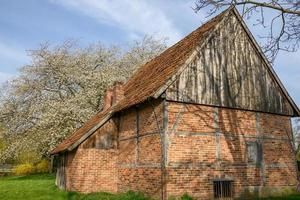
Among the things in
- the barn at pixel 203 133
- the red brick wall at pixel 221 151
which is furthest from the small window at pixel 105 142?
the red brick wall at pixel 221 151

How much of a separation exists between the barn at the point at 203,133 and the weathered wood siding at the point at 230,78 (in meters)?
0.04

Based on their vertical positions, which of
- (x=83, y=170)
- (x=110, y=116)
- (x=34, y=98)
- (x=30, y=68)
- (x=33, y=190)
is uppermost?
(x=30, y=68)

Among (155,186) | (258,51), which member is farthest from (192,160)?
(258,51)

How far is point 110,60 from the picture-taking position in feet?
111

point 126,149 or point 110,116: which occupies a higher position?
point 110,116

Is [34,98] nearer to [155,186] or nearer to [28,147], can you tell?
[28,147]

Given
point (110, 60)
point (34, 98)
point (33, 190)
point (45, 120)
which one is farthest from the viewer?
point (110, 60)

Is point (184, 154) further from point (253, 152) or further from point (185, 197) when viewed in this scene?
point (253, 152)

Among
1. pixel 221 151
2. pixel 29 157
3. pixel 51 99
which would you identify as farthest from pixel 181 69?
pixel 29 157

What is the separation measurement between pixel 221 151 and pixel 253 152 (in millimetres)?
1958

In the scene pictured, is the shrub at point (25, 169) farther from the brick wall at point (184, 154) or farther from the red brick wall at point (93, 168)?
the red brick wall at point (93, 168)

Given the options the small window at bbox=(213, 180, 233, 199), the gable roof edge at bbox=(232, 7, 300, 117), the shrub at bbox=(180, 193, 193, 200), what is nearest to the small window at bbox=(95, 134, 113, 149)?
the shrub at bbox=(180, 193, 193, 200)

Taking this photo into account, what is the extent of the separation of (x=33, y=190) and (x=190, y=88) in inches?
411

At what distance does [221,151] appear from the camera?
14430mm
